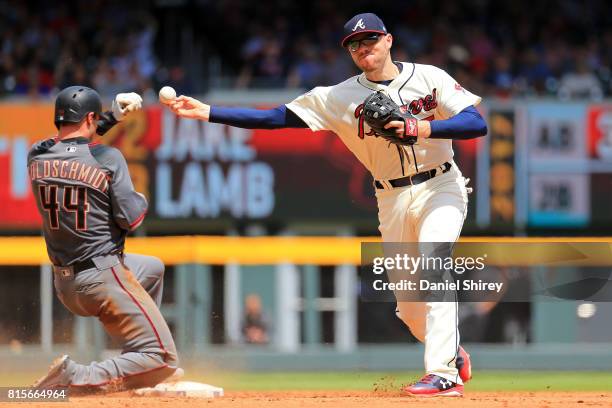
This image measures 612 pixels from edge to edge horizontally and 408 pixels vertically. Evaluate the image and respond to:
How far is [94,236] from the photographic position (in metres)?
7.02

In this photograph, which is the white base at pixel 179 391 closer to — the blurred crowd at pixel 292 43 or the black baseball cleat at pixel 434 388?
the black baseball cleat at pixel 434 388

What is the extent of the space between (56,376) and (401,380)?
11.7ft

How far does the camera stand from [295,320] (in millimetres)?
11328

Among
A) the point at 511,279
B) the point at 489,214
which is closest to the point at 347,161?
the point at 489,214

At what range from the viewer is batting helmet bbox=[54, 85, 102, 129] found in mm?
6945

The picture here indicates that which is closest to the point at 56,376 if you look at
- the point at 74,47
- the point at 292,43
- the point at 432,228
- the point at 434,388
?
the point at 434,388

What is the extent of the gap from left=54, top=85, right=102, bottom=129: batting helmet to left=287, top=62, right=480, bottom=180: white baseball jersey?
3.78ft

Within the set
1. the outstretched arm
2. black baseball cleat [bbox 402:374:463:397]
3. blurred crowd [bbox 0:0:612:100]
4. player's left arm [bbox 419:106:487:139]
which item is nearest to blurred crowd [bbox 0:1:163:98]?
blurred crowd [bbox 0:0:612:100]

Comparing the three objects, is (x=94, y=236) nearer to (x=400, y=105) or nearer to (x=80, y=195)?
(x=80, y=195)

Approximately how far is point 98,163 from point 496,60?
1002cm

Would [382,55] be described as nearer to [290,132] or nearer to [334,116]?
[334,116]

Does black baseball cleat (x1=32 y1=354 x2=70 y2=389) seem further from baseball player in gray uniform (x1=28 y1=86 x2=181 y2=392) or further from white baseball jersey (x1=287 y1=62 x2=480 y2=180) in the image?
white baseball jersey (x1=287 y1=62 x2=480 y2=180)

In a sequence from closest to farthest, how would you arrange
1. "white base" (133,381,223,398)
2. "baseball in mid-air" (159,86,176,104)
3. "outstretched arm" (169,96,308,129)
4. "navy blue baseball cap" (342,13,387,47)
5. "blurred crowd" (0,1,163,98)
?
"navy blue baseball cap" (342,13,387,47), "baseball in mid-air" (159,86,176,104), "outstretched arm" (169,96,308,129), "white base" (133,381,223,398), "blurred crowd" (0,1,163,98)

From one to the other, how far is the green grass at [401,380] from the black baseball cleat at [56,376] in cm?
271
